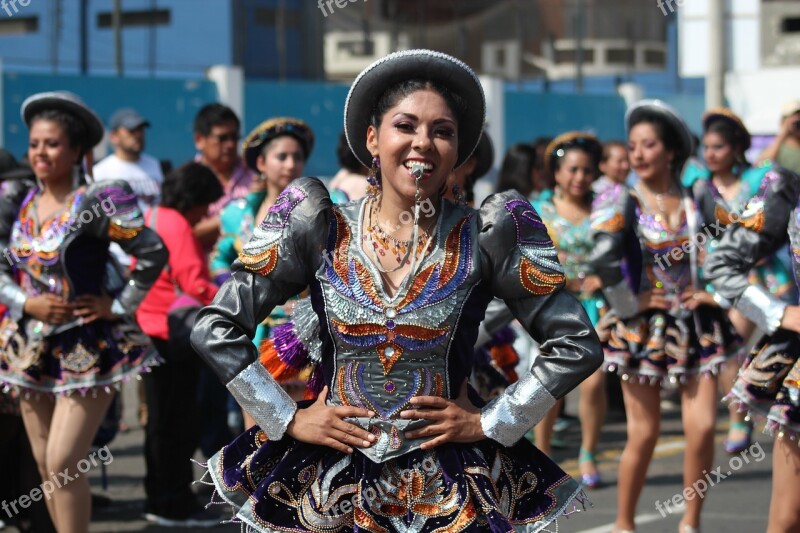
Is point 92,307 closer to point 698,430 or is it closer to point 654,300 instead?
point 654,300

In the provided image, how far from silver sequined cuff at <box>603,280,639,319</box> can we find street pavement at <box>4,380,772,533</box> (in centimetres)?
113

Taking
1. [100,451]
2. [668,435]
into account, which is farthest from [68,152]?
[668,435]

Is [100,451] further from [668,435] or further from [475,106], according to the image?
[475,106]

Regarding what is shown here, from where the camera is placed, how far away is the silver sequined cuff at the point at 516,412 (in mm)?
3686

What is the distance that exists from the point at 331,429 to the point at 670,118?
4054 mm

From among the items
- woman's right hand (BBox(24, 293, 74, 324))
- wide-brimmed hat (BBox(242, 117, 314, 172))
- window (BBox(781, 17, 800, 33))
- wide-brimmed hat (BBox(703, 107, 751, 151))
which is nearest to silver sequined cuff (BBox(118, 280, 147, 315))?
woman's right hand (BBox(24, 293, 74, 324))

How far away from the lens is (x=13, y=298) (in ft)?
20.7

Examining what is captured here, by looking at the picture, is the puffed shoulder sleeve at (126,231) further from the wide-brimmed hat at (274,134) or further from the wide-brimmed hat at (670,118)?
the wide-brimmed hat at (670,118)

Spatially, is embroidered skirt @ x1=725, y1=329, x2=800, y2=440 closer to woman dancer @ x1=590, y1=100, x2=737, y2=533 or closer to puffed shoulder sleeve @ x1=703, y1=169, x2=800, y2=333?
puffed shoulder sleeve @ x1=703, y1=169, x2=800, y2=333

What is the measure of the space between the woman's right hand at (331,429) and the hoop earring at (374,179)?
0.63m

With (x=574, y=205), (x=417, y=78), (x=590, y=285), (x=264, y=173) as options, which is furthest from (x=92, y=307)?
(x=574, y=205)

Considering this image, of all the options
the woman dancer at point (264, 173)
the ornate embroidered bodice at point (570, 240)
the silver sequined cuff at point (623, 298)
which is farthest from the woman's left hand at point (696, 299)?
the woman dancer at point (264, 173)

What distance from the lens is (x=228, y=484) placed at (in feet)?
12.4

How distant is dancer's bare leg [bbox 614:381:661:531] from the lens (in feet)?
22.4
